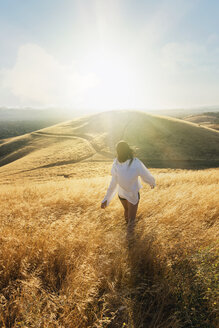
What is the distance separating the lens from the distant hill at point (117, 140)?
132 ft

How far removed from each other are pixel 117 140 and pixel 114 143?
6.87ft

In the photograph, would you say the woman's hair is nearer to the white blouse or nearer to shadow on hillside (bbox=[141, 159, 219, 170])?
the white blouse

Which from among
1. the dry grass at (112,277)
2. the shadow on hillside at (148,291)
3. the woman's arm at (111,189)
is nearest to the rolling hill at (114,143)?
the woman's arm at (111,189)

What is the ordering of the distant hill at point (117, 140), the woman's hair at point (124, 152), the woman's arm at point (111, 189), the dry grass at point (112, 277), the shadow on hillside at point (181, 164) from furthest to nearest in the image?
the distant hill at point (117, 140), the shadow on hillside at point (181, 164), the woman's arm at point (111, 189), the woman's hair at point (124, 152), the dry grass at point (112, 277)

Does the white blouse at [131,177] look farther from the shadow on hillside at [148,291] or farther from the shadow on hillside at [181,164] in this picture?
the shadow on hillside at [181,164]

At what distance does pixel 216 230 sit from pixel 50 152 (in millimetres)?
49471

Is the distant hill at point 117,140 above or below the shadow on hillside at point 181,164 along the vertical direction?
above

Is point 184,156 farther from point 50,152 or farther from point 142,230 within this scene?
point 142,230

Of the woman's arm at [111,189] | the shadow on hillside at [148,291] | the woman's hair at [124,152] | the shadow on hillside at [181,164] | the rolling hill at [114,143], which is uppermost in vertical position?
the woman's hair at [124,152]

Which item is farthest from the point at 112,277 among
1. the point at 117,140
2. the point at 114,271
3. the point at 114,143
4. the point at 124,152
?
the point at 117,140

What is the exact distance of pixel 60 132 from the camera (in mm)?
69188

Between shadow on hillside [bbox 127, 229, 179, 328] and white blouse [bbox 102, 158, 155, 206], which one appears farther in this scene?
white blouse [bbox 102, 158, 155, 206]

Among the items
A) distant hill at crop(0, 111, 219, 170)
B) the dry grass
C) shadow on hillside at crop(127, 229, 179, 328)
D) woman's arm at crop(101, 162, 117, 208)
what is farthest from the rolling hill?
shadow on hillside at crop(127, 229, 179, 328)

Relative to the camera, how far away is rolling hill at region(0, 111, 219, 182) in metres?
39.9
